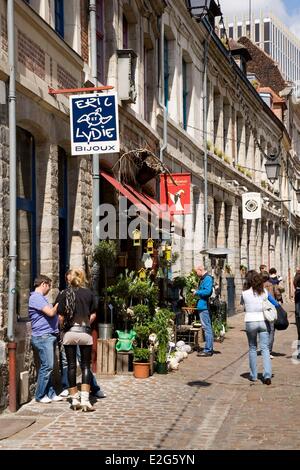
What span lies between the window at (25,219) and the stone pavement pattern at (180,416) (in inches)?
61.0

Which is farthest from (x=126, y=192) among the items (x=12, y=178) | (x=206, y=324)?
(x=12, y=178)

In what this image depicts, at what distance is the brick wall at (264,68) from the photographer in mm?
43594

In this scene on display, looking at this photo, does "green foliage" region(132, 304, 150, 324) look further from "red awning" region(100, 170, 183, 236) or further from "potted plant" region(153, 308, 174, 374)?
"red awning" region(100, 170, 183, 236)

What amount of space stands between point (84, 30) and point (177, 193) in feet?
17.3

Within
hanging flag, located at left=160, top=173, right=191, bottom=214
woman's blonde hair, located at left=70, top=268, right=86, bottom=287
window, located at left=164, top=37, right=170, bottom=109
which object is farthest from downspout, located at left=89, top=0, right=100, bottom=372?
window, located at left=164, top=37, right=170, bottom=109

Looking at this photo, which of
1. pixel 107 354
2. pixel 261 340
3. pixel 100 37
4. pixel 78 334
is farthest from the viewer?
pixel 100 37

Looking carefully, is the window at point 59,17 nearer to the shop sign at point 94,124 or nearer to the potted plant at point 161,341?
the shop sign at point 94,124

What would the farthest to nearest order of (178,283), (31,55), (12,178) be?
(178,283)
(31,55)
(12,178)

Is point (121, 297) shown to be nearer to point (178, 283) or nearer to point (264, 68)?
point (178, 283)

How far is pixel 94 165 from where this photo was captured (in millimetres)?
11445

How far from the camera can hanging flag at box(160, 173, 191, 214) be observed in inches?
623

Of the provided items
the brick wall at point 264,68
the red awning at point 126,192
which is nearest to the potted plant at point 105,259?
the red awning at point 126,192

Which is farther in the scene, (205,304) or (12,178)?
(205,304)

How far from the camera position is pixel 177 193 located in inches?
630
